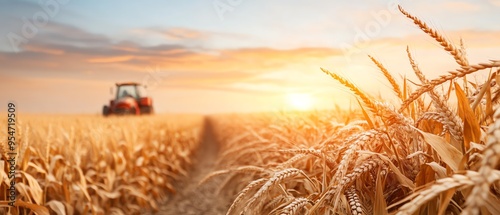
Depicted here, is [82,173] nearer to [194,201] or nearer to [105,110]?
[194,201]

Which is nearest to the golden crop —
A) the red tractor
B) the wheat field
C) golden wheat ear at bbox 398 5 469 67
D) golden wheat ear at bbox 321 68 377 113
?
the wheat field

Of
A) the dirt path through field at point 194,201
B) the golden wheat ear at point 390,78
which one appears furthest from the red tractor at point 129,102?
the golden wheat ear at point 390,78

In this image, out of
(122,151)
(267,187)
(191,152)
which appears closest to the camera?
(267,187)

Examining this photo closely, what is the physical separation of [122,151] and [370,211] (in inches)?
221

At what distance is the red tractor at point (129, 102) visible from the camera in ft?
68.1

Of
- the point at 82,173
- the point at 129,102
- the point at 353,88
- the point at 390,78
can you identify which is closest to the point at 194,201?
the point at 82,173

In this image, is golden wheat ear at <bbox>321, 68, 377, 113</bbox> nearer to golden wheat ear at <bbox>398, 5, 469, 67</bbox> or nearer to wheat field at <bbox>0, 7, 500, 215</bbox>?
wheat field at <bbox>0, 7, 500, 215</bbox>

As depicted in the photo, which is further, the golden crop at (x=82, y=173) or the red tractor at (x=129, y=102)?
the red tractor at (x=129, y=102)

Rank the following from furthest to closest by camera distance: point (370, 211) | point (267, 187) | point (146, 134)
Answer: point (146, 134) < point (370, 211) < point (267, 187)

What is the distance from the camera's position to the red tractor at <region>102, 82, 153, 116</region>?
20.8 meters

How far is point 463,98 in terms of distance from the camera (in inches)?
56.1

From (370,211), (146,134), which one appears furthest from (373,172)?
(146,134)

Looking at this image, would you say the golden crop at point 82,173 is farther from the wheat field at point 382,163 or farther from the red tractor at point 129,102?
the red tractor at point 129,102

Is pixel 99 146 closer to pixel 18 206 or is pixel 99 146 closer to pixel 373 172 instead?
pixel 18 206
